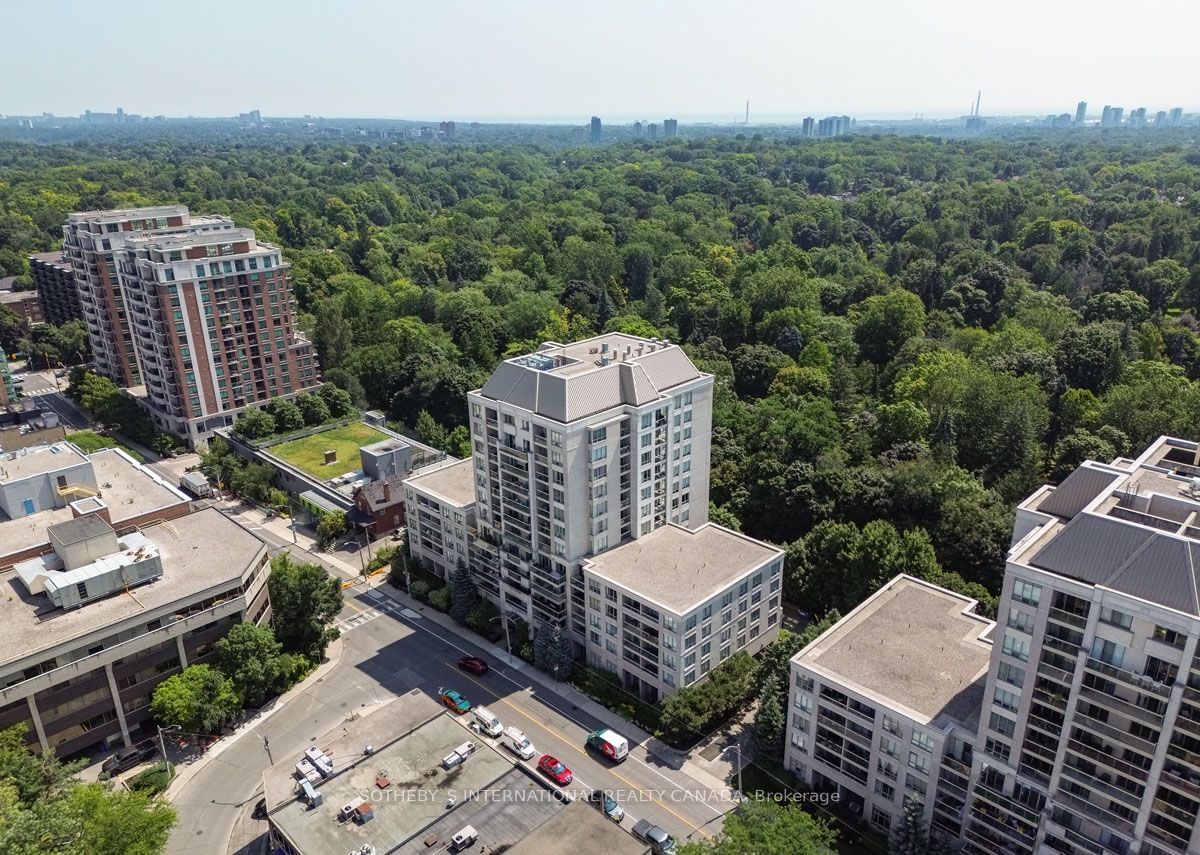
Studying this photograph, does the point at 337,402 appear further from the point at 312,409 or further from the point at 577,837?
the point at 577,837

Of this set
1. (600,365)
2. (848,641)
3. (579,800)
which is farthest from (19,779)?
(848,641)

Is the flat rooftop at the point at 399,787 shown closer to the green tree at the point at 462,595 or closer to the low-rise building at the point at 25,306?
the green tree at the point at 462,595

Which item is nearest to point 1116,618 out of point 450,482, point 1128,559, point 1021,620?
point 1128,559

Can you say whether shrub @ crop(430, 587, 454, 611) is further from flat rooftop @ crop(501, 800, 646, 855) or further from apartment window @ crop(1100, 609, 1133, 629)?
apartment window @ crop(1100, 609, 1133, 629)

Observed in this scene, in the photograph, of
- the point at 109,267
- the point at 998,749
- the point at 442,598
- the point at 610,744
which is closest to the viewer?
the point at 998,749

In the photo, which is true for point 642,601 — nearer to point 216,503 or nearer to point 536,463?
point 536,463

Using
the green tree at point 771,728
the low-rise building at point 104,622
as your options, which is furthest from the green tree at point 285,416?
the green tree at point 771,728
